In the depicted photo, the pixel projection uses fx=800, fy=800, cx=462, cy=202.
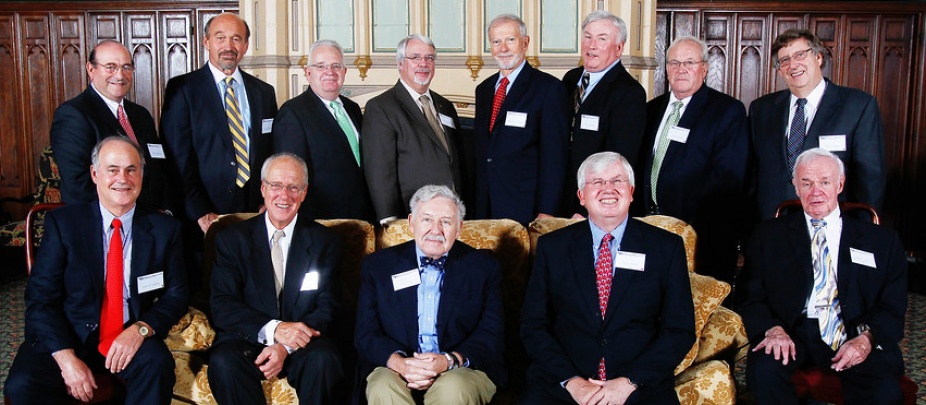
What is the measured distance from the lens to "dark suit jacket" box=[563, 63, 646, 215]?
3.65 metres

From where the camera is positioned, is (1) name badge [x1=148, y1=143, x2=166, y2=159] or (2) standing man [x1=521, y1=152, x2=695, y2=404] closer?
(2) standing man [x1=521, y1=152, x2=695, y2=404]

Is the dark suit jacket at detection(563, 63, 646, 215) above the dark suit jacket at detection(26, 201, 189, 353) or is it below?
above

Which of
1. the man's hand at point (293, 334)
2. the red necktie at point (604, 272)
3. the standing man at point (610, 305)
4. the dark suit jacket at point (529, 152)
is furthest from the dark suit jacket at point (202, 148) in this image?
the red necktie at point (604, 272)

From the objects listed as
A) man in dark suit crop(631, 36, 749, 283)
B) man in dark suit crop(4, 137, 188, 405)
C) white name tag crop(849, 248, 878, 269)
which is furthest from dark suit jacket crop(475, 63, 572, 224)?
man in dark suit crop(4, 137, 188, 405)

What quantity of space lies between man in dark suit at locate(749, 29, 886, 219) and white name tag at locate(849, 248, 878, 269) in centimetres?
76

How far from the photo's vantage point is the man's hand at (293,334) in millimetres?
2916

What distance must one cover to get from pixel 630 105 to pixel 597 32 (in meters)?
0.38

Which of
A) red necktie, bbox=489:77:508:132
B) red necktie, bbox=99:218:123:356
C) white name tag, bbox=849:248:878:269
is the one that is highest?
red necktie, bbox=489:77:508:132

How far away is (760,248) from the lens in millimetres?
3074

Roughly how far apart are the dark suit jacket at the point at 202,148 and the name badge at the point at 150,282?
0.71 meters

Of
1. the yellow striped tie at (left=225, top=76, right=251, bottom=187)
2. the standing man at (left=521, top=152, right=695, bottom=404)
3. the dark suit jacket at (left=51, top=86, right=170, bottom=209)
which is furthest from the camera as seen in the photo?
the yellow striped tie at (left=225, top=76, right=251, bottom=187)

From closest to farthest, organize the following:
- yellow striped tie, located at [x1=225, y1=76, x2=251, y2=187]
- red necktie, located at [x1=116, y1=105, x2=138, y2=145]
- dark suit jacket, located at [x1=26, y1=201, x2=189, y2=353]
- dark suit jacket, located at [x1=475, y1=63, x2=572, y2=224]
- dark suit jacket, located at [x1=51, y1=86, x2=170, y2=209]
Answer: dark suit jacket, located at [x1=26, y1=201, x2=189, y2=353] < dark suit jacket, located at [x1=51, y1=86, x2=170, y2=209] < red necktie, located at [x1=116, y1=105, x2=138, y2=145] < dark suit jacket, located at [x1=475, y1=63, x2=572, y2=224] < yellow striped tie, located at [x1=225, y1=76, x2=251, y2=187]

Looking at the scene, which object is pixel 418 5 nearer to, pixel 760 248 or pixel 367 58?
pixel 367 58

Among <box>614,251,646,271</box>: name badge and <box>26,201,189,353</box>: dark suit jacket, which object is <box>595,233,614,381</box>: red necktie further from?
<box>26,201,189,353</box>: dark suit jacket
